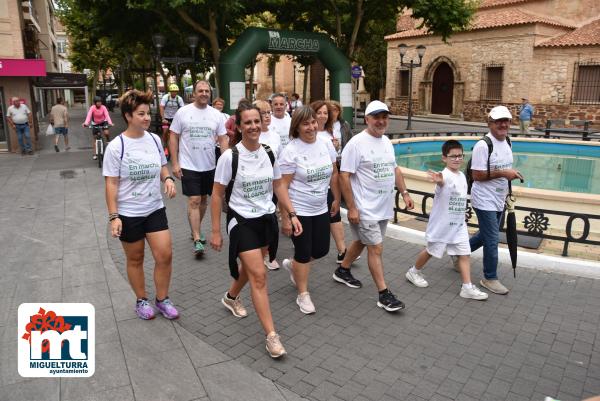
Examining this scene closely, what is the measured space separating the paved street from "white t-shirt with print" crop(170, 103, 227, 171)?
3.77ft

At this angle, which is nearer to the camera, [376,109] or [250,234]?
[250,234]

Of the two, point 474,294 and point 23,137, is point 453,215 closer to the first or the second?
point 474,294

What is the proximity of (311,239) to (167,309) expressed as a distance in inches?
55.5

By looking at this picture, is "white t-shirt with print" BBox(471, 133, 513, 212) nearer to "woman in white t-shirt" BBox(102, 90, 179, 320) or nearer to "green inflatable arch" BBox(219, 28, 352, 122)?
"woman in white t-shirt" BBox(102, 90, 179, 320)

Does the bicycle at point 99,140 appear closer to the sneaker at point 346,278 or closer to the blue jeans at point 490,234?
the sneaker at point 346,278

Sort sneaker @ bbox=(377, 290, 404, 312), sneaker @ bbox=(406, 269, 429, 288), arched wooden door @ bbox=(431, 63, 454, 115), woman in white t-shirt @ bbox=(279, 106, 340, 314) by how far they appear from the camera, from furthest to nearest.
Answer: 1. arched wooden door @ bbox=(431, 63, 454, 115)
2. sneaker @ bbox=(406, 269, 429, 288)
3. sneaker @ bbox=(377, 290, 404, 312)
4. woman in white t-shirt @ bbox=(279, 106, 340, 314)

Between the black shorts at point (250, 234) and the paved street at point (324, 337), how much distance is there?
0.82 meters

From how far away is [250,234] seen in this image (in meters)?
3.87

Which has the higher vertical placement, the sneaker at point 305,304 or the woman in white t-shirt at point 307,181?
the woman in white t-shirt at point 307,181

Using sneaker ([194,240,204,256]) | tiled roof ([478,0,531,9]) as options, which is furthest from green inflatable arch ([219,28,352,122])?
tiled roof ([478,0,531,9])

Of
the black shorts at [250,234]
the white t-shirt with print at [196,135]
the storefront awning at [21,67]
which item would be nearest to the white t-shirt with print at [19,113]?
the storefront awning at [21,67]

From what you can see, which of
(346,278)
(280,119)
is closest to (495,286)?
(346,278)

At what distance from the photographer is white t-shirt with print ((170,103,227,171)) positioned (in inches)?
236

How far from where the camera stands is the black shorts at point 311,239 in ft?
14.3
